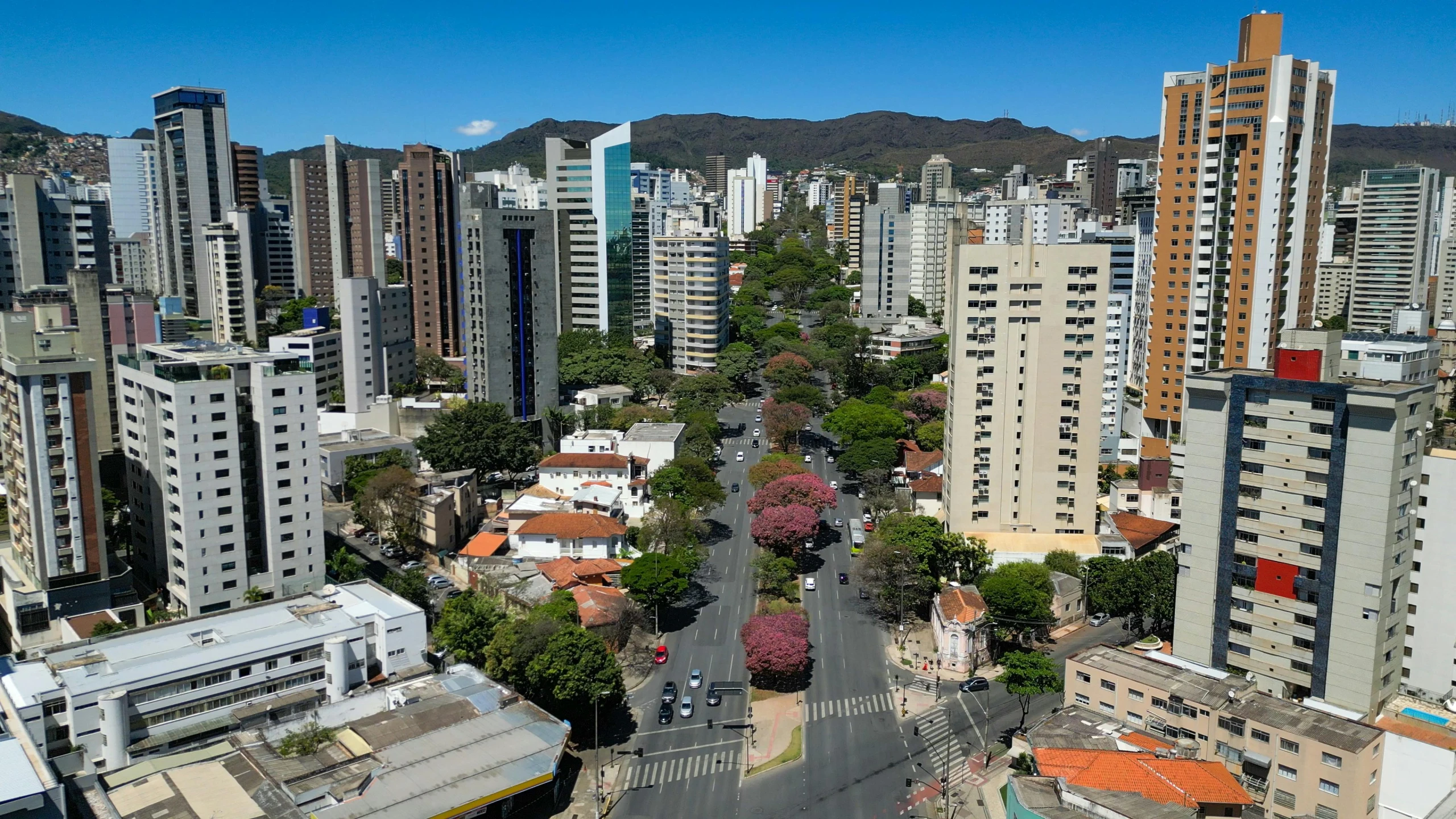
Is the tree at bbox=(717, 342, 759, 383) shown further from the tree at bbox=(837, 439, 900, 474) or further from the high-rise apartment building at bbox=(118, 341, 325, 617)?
the high-rise apartment building at bbox=(118, 341, 325, 617)

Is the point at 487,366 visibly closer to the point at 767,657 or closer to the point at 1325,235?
the point at 767,657

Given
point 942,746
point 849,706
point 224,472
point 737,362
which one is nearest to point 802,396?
point 737,362

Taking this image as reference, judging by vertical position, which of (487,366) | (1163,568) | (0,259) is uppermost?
(0,259)

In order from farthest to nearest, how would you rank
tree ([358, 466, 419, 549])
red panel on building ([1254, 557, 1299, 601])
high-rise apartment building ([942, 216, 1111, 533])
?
1. tree ([358, 466, 419, 549])
2. high-rise apartment building ([942, 216, 1111, 533])
3. red panel on building ([1254, 557, 1299, 601])

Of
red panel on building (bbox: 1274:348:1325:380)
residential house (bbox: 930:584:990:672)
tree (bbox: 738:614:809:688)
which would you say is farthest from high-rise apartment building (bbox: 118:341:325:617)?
red panel on building (bbox: 1274:348:1325:380)

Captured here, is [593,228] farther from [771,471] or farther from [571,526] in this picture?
[571,526]

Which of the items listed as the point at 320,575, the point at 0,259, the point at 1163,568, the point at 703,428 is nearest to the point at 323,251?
the point at 0,259

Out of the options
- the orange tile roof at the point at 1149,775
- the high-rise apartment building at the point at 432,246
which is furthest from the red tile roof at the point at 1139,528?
the high-rise apartment building at the point at 432,246

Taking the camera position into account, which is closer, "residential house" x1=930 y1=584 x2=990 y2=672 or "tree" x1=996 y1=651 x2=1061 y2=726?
"tree" x1=996 y1=651 x2=1061 y2=726
